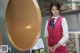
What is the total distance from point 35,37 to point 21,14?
0.15m

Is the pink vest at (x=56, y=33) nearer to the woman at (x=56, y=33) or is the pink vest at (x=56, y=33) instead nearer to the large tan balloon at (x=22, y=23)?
the woman at (x=56, y=33)

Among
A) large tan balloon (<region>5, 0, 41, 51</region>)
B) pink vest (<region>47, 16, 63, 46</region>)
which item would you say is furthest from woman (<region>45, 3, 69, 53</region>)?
large tan balloon (<region>5, 0, 41, 51</region>)

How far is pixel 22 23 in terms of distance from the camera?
73 cm

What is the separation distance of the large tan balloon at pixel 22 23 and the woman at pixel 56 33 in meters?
0.25

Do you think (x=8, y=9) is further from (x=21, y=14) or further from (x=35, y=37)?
(x=35, y=37)

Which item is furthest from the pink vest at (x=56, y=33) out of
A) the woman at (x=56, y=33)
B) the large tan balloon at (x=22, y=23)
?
the large tan balloon at (x=22, y=23)

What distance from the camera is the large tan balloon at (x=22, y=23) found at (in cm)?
65

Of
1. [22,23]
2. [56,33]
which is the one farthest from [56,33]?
[22,23]

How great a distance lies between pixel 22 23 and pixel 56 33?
26 centimetres

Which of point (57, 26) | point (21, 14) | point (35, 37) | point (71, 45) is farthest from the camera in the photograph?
point (71, 45)

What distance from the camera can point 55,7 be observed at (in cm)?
98

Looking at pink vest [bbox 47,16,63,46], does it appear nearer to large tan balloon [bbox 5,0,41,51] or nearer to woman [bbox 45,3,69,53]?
woman [bbox 45,3,69,53]

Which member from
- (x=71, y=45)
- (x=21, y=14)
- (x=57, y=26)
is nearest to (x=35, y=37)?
(x=21, y=14)

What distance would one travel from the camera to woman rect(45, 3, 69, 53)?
93cm
